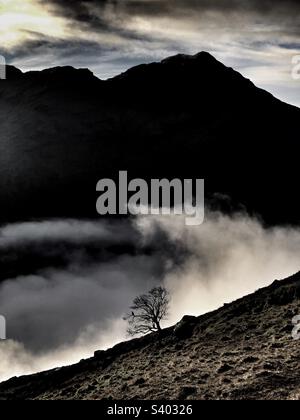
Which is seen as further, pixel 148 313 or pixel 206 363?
pixel 148 313

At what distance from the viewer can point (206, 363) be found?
22.6 meters

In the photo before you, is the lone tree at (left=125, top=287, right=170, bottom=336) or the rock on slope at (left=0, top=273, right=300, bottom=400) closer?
the rock on slope at (left=0, top=273, right=300, bottom=400)

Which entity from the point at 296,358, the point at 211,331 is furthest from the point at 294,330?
the point at 211,331

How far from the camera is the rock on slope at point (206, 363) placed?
1803 cm

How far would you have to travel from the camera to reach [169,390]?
19.4 meters

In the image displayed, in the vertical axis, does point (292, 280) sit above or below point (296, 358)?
above

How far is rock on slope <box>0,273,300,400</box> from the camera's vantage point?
18031 millimetres

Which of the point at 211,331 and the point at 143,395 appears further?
the point at 211,331

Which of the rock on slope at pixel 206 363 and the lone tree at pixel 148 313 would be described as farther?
the lone tree at pixel 148 313

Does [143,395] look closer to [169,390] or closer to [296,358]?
[169,390]
